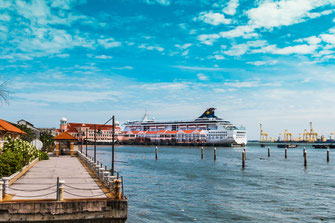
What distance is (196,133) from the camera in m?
172

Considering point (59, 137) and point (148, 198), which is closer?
point (148, 198)

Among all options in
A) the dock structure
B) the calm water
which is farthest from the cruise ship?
the dock structure

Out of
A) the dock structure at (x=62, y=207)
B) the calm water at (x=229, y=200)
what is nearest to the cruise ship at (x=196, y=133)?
the calm water at (x=229, y=200)

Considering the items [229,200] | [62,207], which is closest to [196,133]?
[229,200]

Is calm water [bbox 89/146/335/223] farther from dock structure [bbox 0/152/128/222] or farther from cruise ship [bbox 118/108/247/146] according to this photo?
cruise ship [bbox 118/108/247/146]

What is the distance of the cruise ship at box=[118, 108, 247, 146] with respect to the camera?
162 metres

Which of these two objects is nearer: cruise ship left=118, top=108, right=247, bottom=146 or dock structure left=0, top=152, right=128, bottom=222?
dock structure left=0, top=152, right=128, bottom=222

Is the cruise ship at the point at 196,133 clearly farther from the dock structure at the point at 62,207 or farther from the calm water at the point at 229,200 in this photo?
the dock structure at the point at 62,207

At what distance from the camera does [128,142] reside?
652 ft

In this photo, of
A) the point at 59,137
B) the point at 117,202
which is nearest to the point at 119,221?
the point at 117,202

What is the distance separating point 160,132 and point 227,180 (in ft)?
490

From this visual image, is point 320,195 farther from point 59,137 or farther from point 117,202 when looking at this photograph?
point 59,137

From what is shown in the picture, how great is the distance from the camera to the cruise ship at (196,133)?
16175 centimetres

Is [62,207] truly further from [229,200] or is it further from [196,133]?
[196,133]
